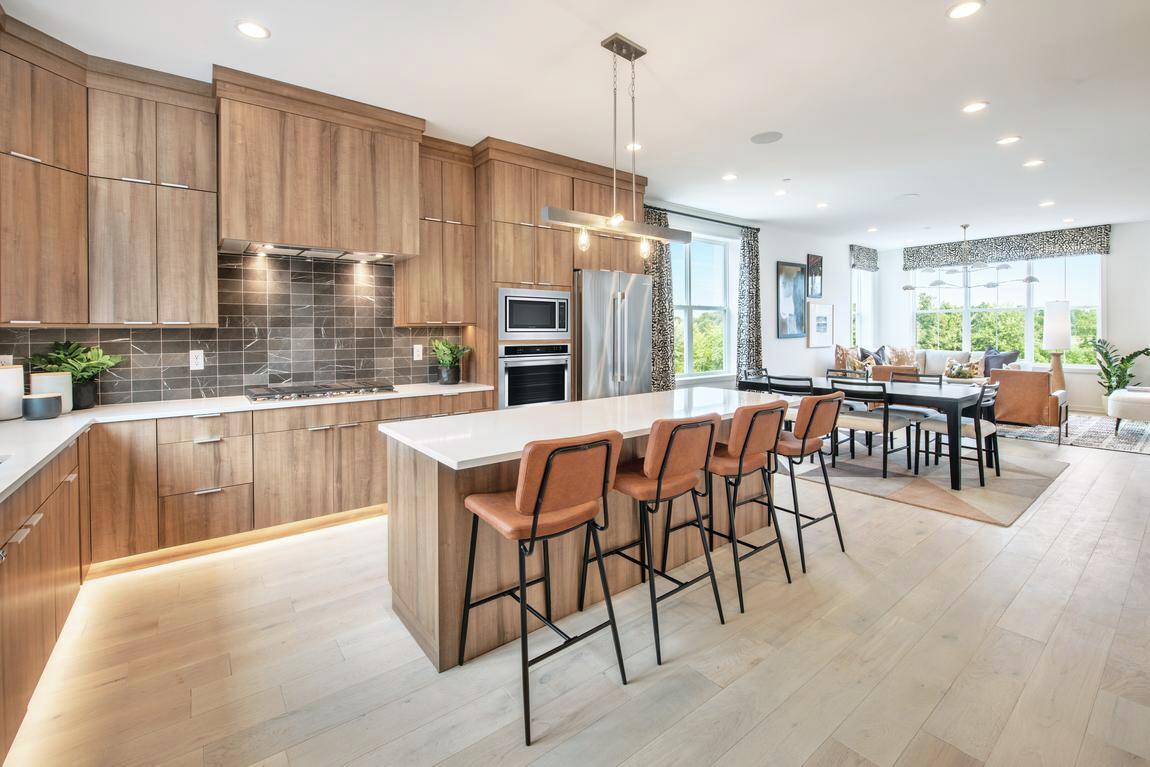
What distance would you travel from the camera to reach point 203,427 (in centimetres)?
315

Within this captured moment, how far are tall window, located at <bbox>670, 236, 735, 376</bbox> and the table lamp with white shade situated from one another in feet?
14.3

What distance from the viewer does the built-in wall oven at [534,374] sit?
4410 millimetres

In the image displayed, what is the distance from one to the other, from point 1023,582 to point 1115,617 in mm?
374

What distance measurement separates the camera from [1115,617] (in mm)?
2510

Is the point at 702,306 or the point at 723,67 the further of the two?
the point at 702,306

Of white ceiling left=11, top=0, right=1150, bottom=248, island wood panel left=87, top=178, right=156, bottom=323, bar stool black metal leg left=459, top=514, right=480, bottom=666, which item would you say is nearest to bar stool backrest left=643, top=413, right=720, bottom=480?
bar stool black metal leg left=459, top=514, right=480, bottom=666

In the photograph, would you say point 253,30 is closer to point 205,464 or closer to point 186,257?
point 186,257

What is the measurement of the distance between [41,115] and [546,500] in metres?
3.21

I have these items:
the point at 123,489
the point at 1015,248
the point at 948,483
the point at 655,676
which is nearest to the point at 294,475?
the point at 123,489

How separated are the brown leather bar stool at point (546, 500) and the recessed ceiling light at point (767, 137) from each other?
3243 millimetres

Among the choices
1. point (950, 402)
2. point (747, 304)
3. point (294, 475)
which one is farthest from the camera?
point (747, 304)

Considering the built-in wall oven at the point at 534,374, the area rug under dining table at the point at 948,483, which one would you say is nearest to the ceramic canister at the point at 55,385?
the built-in wall oven at the point at 534,374

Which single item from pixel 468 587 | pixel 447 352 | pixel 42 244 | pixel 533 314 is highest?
pixel 42 244

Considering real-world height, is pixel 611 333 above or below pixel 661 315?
below
